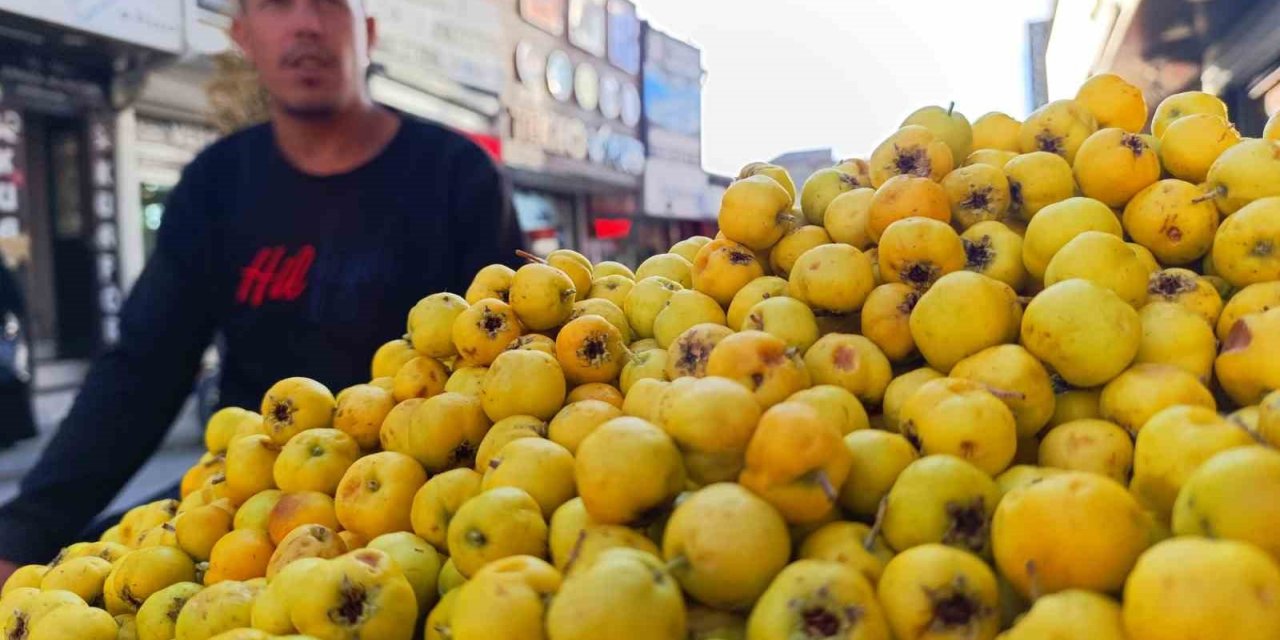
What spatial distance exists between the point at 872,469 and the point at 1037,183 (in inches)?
34.9

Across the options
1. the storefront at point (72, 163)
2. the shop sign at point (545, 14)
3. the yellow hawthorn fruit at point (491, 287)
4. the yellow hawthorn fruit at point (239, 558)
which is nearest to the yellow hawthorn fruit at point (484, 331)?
the yellow hawthorn fruit at point (491, 287)

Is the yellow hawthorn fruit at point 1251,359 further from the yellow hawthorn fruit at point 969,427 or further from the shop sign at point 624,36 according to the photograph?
the shop sign at point 624,36

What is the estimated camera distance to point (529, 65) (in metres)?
14.9

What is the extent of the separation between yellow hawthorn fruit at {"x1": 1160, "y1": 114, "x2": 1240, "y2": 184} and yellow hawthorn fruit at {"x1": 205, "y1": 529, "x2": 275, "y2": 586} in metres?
1.91

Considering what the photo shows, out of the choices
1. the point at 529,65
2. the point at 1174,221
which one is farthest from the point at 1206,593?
the point at 529,65

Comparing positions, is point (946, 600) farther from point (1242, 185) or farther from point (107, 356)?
point (107, 356)

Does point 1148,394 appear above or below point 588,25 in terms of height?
below

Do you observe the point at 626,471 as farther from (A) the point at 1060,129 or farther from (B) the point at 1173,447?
(A) the point at 1060,129

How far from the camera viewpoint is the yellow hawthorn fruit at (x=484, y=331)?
1716mm

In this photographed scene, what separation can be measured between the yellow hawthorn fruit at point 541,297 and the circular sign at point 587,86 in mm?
15011

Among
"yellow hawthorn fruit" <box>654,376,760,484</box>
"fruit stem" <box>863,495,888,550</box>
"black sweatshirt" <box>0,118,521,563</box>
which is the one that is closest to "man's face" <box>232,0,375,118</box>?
"black sweatshirt" <box>0,118,521,563</box>

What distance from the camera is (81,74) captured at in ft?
28.2

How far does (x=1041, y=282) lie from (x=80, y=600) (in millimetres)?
1794

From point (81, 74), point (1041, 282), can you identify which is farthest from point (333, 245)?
point (81, 74)
